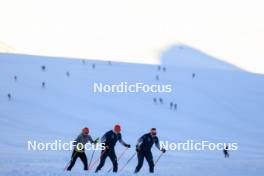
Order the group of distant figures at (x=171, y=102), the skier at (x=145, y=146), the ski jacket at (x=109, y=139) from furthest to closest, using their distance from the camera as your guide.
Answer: the group of distant figures at (x=171, y=102), the skier at (x=145, y=146), the ski jacket at (x=109, y=139)

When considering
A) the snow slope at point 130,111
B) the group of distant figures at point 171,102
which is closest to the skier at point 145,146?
the snow slope at point 130,111

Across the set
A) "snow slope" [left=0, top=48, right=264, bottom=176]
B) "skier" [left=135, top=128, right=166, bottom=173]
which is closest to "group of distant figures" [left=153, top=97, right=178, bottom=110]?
"snow slope" [left=0, top=48, right=264, bottom=176]

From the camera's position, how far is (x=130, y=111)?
128ft

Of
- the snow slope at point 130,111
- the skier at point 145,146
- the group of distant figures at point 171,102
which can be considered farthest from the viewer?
the group of distant figures at point 171,102

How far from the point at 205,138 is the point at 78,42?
64368 mm

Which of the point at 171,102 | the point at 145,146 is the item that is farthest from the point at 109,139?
the point at 171,102

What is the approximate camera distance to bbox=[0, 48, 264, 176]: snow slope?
2275 centimetres

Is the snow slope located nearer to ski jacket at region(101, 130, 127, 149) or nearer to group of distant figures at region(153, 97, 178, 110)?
group of distant figures at region(153, 97, 178, 110)

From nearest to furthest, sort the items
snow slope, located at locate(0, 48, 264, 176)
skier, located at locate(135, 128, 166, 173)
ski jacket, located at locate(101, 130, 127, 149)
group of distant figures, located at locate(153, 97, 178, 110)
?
ski jacket, located at locate(101, 130, 127, 149)
skier, located at locate(135, 128, 166, 173)
snow slope, located at locate(0, 48, 264, 176)
group of distant figures, located at locate(153, 97, 178, 110)

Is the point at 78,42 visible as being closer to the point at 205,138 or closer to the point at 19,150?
the point at 205,138

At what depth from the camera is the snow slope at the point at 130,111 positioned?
22.8m

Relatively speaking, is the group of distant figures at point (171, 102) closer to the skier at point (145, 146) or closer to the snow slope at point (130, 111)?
the snow slope at point (130, 111)

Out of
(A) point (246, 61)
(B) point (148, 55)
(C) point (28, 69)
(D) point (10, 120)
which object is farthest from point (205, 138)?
(A) point (246, 61)

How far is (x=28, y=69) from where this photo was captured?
47.9m
